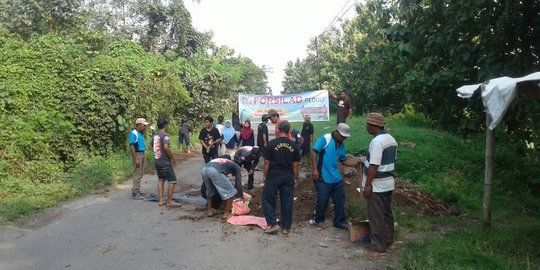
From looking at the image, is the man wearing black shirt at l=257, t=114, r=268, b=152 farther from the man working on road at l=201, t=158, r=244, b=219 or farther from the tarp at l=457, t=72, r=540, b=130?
the tarp at l=457, t=72, r=540, b=130

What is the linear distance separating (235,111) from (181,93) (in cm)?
270

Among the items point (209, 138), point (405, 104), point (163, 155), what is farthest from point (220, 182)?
point (405, 104)

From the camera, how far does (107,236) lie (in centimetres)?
650

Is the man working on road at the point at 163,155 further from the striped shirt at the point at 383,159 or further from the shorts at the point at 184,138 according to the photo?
the shorts at the point at 184,138

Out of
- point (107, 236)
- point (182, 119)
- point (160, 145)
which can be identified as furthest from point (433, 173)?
point (182, 119)

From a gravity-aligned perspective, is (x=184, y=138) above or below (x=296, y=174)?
above

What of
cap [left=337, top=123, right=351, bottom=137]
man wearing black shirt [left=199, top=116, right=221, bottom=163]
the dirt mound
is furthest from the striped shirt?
man wearing black shirt [left=199, top=116, right=221, bottom=163]

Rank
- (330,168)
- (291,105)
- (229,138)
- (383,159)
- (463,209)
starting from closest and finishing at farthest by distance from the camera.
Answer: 1. (383,159)
2. (330,168)
3. (463,209)
4. (229,138)
5. (291,105)

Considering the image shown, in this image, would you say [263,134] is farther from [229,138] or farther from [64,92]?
[64,92]

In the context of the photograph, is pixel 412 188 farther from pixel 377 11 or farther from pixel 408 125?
pixel 408 125

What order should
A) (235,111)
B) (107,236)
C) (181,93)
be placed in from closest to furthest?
1. (107,236)
2. (235,111)
3. (181,93)

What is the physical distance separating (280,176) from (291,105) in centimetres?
1074

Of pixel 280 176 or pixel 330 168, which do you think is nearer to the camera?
pixel 280 176

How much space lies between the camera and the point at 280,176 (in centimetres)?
658
